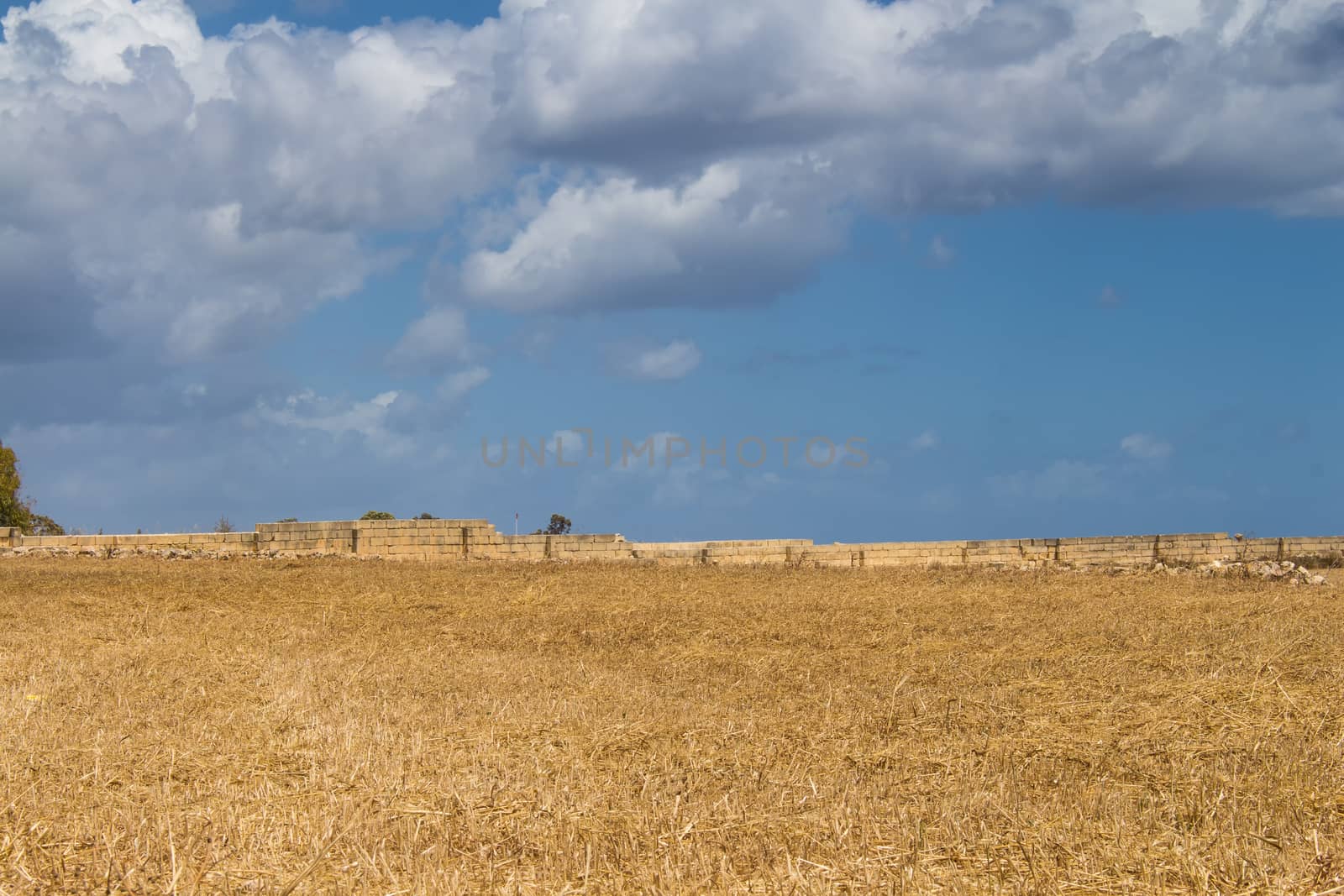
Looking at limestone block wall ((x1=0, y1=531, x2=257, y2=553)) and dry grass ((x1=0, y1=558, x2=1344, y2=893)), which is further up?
limestone block wall ((x1=0, y1=531, x2=257, y2=553))

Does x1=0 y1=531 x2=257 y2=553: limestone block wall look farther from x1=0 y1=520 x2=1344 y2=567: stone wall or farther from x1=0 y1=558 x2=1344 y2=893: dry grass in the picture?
x1=0 y1=558 x2=1344 y2=893: dry grass

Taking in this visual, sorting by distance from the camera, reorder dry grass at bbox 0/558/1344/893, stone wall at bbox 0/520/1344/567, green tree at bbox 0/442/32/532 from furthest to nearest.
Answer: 1. green tree at bbox 0/442/32/532
2. stone wall at bbox 0/520/1344/567
3. dry grass at bbox 0/558/1344/893

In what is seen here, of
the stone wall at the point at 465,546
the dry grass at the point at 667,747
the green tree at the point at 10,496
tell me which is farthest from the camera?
the green tree at the point at 10,496

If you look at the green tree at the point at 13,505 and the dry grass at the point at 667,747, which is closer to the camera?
the dry grass at the point at 667,747

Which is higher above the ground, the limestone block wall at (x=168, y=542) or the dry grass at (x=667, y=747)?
the limestone block wall at (x=168, y=542)

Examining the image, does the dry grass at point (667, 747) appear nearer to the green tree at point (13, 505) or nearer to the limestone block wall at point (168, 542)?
the limestone block wall at point (168, 542)

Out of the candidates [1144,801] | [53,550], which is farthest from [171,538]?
[1144,801]

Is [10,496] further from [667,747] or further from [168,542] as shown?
[667,747]

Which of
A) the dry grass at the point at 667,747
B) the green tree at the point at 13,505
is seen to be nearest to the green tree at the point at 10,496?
the green tree at the point at 13,505

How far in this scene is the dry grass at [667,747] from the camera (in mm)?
5711

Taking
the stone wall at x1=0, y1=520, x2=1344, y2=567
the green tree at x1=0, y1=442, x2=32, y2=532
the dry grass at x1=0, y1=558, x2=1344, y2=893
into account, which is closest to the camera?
the dry grass at x1=0, y1=558, x2=1344, y2=893

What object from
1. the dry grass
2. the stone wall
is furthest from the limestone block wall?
the dry grass

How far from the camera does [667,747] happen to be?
26.6 feet

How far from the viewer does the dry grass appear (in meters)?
5.71
